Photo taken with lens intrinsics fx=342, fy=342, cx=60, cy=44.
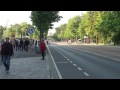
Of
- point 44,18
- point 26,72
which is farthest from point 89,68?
point 44,18

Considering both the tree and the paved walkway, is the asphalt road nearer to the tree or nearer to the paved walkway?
the paved walkway

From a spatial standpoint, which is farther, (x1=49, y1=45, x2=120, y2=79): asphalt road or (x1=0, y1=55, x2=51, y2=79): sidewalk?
(x1=49, y1=45, x2=120, y2=79): asphalt road

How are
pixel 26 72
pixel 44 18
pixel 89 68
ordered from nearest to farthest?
pixel 26 72 → pixel 89 68 → pixel 44 18

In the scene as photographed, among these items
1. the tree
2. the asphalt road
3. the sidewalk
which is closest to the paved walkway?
the sidewalk

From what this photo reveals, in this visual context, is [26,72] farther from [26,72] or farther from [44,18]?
[44,18]

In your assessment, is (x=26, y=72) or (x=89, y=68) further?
(x=89, y=68)

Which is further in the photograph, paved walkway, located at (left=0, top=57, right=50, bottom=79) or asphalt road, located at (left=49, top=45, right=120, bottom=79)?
asphalt road, located at (left=49, top=45, right=120, bottom=79)

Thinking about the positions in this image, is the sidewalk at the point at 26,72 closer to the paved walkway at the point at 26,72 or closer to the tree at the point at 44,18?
the paved walkway at the point at 26,72

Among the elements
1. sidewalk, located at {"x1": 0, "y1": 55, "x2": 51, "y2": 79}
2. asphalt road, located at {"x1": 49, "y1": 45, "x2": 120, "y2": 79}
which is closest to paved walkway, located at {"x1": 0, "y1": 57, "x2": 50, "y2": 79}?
sidewalk, located at {"x1": 0, "y1": 55, "x2": 51, "y2": 79}

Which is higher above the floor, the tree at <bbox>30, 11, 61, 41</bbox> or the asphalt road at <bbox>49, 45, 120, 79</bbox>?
the tree at <bbox>30, 11, 61, 41</bbox>

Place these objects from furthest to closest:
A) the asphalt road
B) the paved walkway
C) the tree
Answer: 1. the tree
2. the asphalt road
3. the paved walkway

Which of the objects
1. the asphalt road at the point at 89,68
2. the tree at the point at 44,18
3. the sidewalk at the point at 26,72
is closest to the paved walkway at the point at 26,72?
the sidewalk at the point at 26,72

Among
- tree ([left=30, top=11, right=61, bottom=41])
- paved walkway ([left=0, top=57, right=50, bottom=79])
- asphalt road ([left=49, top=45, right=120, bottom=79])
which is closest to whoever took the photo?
paved walkway ([left=0, top=57, right=50, bottom=79])
